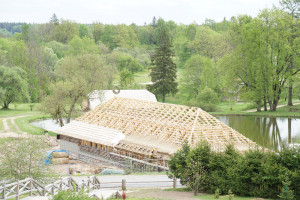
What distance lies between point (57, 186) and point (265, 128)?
30574 millimetres

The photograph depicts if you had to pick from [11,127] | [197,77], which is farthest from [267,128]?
[11,127]

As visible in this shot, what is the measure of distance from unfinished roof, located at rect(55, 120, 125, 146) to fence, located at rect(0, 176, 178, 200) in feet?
29.0

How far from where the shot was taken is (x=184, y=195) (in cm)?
1625

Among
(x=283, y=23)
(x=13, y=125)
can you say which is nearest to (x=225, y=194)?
(x=13, y=125)

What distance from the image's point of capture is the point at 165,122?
94.0 ft

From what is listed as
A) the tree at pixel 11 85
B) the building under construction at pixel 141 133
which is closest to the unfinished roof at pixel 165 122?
the building under construction at pixel 141 133

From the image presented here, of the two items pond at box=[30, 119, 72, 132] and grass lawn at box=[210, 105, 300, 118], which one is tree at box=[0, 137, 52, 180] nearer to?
pond at box=[30, 119, 72, 132]

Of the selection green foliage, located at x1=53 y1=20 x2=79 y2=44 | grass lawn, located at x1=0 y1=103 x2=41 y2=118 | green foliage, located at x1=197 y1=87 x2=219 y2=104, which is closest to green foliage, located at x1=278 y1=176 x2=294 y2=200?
grass lawn, located at x1=0 y1=103 x2=41 y2=118

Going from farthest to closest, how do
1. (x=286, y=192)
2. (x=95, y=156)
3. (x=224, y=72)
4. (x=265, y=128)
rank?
1. (x=224, y=72)
2. (x=265, y=128)
3. (x=95, y=156)
4. (x=286, y=192)

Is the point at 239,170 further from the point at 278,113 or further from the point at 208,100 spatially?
the point at 208,100

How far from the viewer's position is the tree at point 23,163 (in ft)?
53.5

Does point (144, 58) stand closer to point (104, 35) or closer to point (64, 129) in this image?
point (104, 35)

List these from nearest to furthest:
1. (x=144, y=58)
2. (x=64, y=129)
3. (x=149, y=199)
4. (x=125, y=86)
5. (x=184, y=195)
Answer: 1. (x=149, y=199)
2. (x=184, y=195)
3. (x=64, y=129)
4. (x=125, y=86)
5. (x=144, y=58)

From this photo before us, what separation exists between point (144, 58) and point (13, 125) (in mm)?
60821
